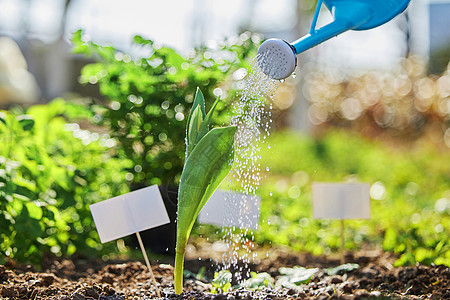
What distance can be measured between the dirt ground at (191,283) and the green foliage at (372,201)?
9.2 inches

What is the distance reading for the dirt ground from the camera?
1838mm

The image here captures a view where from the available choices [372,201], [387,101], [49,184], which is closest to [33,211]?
[49,184]

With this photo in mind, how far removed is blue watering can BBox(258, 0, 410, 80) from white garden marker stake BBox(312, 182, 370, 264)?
73 cm

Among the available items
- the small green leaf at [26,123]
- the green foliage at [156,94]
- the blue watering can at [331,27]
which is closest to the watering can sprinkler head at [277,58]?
the blue watering can at [331,27]

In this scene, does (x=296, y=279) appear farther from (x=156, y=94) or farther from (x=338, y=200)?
(x=156, y=94)

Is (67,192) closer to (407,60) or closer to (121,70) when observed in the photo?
(121,70)

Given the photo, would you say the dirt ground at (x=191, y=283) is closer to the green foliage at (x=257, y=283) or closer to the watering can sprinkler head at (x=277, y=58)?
the green foliage at (x=257, y=283)

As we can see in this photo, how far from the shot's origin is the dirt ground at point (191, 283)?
1838 mm

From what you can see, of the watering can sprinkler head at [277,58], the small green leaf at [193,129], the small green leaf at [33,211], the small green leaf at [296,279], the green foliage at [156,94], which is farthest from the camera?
the green foliage at [156,94]

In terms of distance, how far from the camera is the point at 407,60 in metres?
11.8

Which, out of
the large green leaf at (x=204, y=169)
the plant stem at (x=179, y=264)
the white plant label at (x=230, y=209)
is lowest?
the plant stem at (x=179, y=264)

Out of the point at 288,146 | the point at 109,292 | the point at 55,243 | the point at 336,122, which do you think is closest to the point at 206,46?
the point at 55,243

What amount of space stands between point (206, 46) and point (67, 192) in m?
0.97

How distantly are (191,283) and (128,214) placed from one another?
41cm
